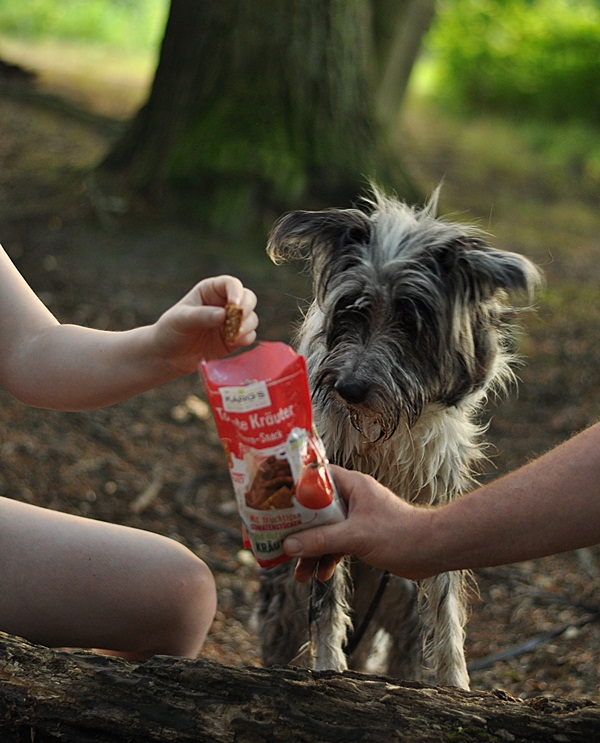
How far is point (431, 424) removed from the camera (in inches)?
108

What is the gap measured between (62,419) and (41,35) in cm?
811

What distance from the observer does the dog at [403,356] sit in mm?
2557

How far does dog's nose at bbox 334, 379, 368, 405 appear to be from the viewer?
2.48 meters

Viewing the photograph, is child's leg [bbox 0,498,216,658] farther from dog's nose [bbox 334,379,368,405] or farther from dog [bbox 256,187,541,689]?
dog's nose [bbox 334,379,368,405]

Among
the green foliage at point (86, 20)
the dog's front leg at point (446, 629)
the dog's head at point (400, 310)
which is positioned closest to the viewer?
the dog's head at point (400, 310)

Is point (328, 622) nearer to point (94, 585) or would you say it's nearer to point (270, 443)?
point (94, 585)

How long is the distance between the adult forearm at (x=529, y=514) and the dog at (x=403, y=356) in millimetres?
594

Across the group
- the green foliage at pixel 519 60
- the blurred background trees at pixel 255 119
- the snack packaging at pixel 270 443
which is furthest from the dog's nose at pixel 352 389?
the green foliage at pixel 519 60

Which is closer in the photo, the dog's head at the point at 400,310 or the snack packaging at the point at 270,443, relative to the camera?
the snack packaging at the point at 270,443

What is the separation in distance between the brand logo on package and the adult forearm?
478 millimetres

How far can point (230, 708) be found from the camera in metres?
2.03

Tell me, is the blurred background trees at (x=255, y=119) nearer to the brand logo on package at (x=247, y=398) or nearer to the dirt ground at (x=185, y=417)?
the dirt ground at (x=185, y=417)

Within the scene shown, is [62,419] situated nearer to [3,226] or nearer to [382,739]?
[3,226]

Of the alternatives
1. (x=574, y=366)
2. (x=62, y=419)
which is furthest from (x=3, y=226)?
(x=574, y=366)
